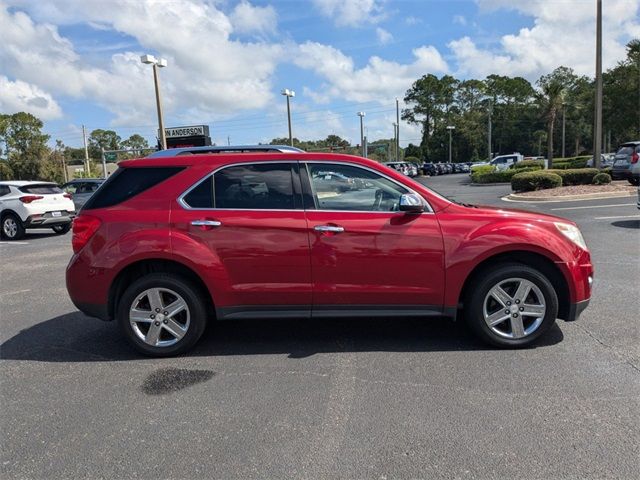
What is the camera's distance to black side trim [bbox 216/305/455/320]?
4.29 meters

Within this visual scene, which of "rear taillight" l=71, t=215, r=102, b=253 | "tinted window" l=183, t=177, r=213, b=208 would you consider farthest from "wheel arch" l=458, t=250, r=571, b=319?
"rear taillight" l=71, t=215, r=102, b=253

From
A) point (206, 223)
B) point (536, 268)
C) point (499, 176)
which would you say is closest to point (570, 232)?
point (536, 268)

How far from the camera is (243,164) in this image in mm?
4430

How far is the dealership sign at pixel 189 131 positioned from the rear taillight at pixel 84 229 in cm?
2357

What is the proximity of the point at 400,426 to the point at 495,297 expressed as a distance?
5.40 ft

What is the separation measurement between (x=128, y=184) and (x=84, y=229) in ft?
1.78

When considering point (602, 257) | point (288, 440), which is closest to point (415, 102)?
point (602, 257)

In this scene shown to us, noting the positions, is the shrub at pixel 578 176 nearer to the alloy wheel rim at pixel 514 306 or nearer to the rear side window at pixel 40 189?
the alloy wheel rim at pixel 514 306

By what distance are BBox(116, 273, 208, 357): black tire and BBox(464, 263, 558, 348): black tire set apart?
7.67 ft

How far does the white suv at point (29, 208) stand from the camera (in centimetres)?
1360

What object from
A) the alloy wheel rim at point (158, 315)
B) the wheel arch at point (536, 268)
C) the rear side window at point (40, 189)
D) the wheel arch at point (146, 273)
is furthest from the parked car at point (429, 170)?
the alloy wheel rim at point (158, 315)

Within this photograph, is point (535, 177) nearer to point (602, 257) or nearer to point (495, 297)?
point (602, 257)

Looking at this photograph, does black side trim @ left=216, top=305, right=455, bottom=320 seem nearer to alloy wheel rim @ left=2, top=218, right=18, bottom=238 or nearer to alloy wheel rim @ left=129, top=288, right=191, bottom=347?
alloy wheel rim @ left=129, top=288, right=191, bottom=347

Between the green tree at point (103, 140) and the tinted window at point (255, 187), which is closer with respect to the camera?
the tinted window at point (255, 187)
